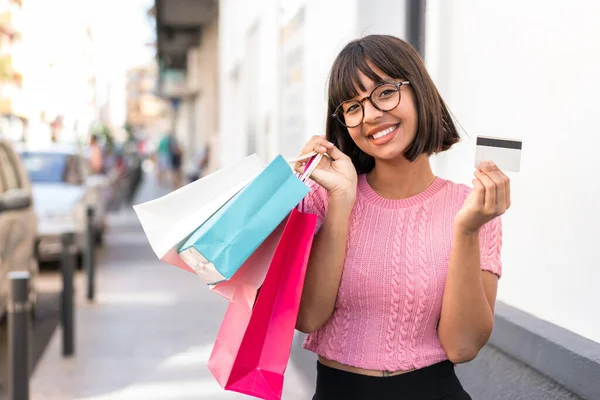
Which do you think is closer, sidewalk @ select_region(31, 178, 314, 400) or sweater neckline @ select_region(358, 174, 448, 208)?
sweater neckline @ select_region(358, 174, 448, 208)

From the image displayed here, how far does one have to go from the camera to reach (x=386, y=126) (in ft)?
6.79

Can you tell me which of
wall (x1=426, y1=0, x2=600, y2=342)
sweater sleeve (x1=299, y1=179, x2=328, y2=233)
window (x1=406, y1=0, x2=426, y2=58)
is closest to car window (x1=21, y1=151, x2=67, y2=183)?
window (x1=406, y1=0, x2=426, y2=58)

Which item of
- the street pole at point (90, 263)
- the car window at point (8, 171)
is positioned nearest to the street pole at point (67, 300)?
the car window at point (8, 171)

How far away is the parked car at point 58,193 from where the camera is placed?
10641 mm

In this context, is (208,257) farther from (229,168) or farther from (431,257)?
(431,257)

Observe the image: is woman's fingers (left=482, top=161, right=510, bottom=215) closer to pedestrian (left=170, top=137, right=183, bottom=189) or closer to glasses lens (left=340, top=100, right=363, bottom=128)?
glasses lens (left=340, top=100, right=363, bottom=128)

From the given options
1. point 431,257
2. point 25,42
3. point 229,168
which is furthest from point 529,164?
point 25,42

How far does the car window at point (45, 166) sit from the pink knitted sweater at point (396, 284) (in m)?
10.6

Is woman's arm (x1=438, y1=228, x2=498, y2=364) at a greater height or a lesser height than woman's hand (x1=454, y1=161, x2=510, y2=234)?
lesser

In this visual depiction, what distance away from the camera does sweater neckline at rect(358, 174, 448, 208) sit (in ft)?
7.13

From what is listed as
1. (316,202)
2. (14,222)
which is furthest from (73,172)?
(316,202)

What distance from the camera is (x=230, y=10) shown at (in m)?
14.2

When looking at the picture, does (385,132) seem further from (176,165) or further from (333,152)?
(176,165)

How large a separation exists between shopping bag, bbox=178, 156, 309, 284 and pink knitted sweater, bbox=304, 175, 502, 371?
0.66ft
